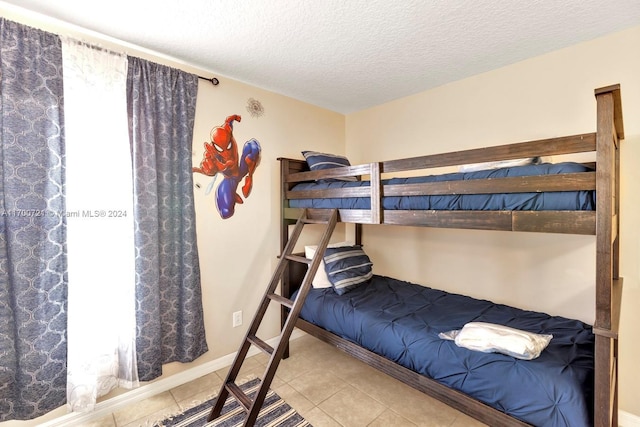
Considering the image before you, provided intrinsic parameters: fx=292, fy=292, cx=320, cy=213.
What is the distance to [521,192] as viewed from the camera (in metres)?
1.36

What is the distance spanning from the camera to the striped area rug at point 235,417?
5.98 ft

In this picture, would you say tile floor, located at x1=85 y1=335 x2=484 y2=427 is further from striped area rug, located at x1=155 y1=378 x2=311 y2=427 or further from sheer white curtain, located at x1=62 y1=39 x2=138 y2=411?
sheer white curtain, located at x1=62 y1=39 x2=138 y2=411

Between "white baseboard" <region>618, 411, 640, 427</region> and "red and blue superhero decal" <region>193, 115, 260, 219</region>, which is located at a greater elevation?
"red and blue superhero decal" <region>193, 115, 260, 219</region>

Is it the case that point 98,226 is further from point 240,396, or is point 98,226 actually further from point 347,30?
point 347,30

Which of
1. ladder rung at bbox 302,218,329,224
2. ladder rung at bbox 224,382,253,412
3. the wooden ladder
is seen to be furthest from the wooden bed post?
ladder rung at bbox 224,382,253,412

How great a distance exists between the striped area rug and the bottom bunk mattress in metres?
0.59

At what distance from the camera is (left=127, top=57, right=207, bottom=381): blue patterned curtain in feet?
6.36

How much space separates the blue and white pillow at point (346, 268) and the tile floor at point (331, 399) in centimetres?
67

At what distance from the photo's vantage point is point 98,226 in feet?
5.96

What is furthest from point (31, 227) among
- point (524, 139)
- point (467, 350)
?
point (524, 139)

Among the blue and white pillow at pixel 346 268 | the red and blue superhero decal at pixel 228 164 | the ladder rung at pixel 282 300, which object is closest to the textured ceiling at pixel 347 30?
the red and blue superhero decal at pixel 228 164

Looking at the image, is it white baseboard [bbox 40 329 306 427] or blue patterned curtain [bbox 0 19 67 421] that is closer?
blue patterned curtain [bbox 0 19 67 421]

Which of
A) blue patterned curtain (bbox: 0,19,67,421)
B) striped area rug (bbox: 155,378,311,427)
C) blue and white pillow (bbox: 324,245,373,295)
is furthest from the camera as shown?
blue and white pillow (bbox: 324,245,373,295)

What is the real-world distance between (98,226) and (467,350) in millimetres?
2249
